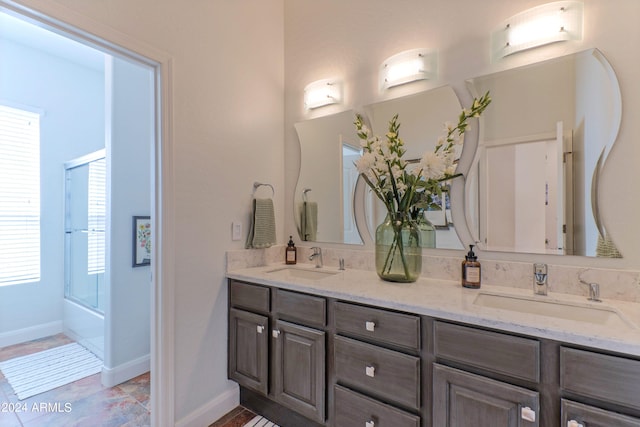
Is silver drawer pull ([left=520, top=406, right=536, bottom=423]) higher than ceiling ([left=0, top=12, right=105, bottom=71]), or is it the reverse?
ceiling ([left=0, top=12, right=105, bottom=71])

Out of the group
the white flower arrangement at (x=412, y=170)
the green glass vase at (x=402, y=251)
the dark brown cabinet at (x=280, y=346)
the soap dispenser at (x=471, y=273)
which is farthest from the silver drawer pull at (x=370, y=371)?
the white flower arrangement at (x=412, y=170)

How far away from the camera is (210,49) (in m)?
1.87

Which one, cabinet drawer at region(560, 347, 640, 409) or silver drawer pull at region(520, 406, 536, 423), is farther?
silver drawer pull at region(520, 406, 536, 423)

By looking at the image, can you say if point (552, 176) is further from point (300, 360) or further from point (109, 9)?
point (109, 9)

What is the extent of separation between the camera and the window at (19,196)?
294 centimetres

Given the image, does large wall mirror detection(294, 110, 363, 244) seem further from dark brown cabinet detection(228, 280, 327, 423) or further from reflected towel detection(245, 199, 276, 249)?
dark brown cabinet detection(228, 280, 327, 423)

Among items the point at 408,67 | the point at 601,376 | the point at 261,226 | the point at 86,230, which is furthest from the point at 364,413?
the point at 86,230

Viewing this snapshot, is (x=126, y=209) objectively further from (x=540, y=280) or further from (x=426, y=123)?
(x=540, y=280)

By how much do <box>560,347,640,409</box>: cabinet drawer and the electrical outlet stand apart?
1719mm

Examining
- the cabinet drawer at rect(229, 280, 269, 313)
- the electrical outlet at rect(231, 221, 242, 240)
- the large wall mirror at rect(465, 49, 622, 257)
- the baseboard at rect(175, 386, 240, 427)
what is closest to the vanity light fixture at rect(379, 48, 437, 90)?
the large wall mirror at rect(465, 49, 622, 257)

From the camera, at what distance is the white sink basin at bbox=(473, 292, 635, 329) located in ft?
3.87

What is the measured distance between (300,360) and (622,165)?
1.74 meters

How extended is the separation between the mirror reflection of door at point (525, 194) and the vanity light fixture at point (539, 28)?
0.41 meters

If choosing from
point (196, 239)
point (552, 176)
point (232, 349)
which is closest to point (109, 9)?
point (196, 239)
